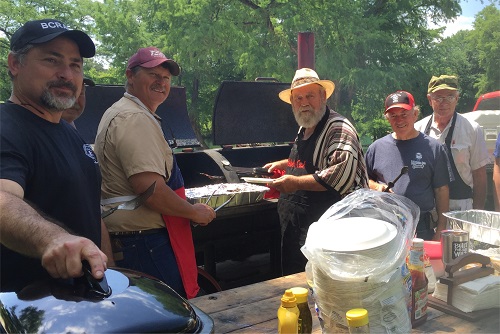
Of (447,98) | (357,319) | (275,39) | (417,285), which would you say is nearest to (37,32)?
(357,319)

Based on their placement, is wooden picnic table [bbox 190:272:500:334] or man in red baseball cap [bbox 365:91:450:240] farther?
man in red baseball cap [bbox 365:91:450:240]

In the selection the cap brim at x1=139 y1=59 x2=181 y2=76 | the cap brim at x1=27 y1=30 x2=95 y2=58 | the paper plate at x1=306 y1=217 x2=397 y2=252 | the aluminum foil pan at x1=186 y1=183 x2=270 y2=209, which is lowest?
the aluminum foil pan at x1=186 y1=183 x2=270 y2=209

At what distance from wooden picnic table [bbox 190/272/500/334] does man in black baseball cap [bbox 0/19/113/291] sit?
1.53 feet

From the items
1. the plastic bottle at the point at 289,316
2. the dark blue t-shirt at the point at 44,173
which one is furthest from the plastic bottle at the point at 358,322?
the dark blue t-shirt at the point at 44,173

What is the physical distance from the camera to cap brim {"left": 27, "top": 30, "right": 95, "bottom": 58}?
69.3 inches

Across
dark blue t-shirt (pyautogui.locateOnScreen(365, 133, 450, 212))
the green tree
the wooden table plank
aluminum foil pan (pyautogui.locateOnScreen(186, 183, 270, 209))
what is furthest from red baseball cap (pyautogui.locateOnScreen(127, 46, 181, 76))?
the green tree

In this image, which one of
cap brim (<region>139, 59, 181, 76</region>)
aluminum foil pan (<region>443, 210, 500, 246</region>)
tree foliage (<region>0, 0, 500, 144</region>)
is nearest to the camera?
aluminum foil pan (<region>443, 210, 500, 246</region>)

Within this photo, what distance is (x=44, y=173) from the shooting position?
5.25ft

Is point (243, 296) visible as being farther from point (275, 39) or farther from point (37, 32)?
point (275, 39)

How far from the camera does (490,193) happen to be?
5523mm

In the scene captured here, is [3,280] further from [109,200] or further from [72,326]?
[109,200]

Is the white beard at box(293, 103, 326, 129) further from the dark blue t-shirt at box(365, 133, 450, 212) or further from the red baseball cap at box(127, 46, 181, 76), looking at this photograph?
the red baseball cap at box(127, 46, 181, 76)

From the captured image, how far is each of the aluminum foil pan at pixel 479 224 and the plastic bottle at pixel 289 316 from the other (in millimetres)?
1102

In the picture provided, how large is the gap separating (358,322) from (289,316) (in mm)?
195
